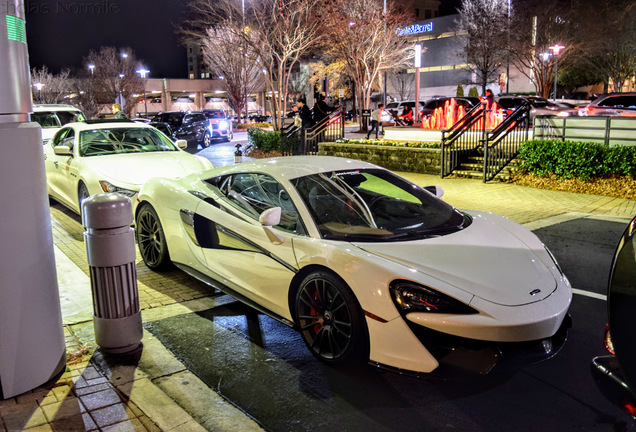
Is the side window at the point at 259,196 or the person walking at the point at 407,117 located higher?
the person walking at the point at 407,117

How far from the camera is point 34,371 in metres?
3.64

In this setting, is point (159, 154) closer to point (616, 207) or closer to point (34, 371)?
point (34, 371)

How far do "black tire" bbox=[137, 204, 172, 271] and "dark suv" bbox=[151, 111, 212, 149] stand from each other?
61.4 feet

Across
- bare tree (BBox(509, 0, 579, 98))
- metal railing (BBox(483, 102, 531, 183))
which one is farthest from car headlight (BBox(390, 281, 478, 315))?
bare tree (BBox(509, 0, 579, 98))

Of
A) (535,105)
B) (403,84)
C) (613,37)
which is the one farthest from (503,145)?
(403,84)

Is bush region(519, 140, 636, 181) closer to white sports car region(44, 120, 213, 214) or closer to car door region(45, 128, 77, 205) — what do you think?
white sports car region(44, 120, 213, 214)

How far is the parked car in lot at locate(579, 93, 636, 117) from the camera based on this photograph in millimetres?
19375

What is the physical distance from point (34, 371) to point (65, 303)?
6.19 feet

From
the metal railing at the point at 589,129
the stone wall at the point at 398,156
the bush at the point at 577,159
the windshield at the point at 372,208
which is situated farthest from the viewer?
the stone wall at the point at 398,156

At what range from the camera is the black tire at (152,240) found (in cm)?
611

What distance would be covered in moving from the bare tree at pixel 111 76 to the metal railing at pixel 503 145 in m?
51.3

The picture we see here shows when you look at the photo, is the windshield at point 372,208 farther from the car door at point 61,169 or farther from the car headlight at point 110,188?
the car door at point 61,169

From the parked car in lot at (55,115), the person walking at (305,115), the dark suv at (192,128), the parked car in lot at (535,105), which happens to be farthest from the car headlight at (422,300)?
the dark suv at (192,128)

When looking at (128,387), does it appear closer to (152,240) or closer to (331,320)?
(331,320)
